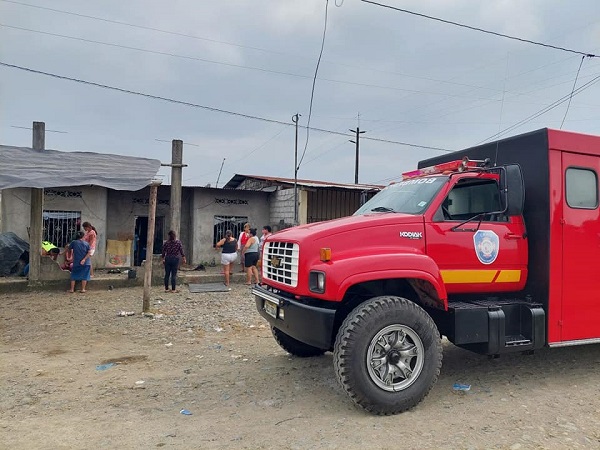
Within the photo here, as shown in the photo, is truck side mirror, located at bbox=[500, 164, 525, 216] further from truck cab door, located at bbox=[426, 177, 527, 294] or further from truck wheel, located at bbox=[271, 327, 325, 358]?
truck wheel, located at bbox=[271, 327, 325, 358]

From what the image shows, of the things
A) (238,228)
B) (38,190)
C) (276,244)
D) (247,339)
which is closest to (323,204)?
(238,228)

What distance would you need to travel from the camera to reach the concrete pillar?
583 inches

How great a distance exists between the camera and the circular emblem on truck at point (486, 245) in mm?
4719

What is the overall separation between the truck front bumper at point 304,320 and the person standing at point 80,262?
24.9 feet

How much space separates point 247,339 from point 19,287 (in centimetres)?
708

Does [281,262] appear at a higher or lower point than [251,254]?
higher

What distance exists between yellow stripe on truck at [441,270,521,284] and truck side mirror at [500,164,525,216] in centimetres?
64

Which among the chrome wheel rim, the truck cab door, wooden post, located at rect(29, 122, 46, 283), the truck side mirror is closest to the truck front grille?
the chrome wheel rim

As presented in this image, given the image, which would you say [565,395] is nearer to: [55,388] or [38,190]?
[55,388]

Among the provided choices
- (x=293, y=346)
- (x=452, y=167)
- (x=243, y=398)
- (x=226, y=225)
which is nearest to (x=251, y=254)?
(x=226, y=225)

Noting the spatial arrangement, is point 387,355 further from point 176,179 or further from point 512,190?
point 176,179

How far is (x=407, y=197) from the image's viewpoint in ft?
16.6

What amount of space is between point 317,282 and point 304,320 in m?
0.38

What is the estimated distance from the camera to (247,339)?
7.10 metres
